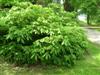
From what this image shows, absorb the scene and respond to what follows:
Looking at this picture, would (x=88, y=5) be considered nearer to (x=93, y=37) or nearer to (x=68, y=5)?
(x=68, y=5)

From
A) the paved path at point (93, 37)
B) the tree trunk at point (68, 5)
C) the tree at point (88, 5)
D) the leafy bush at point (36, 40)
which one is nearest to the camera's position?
the leafy bush at point (36, 40)

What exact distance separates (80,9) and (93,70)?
18.1m

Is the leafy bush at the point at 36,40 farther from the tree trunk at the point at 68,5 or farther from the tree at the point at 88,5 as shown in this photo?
the tree at the point at 88,5

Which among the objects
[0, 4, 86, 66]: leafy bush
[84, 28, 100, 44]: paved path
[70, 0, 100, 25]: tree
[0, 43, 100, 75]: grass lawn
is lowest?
[0, 43, 100, 75]: grass lawn

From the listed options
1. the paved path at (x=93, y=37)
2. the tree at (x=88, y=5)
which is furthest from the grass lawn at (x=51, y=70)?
the tree at (x=88, y=5)

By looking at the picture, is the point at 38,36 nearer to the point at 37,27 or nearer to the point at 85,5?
the point at 37,27

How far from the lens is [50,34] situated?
697cm

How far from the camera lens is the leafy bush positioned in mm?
6711

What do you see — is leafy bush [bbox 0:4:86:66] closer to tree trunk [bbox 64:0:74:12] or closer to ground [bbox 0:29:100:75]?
ground [bbox 0:29:100:75]

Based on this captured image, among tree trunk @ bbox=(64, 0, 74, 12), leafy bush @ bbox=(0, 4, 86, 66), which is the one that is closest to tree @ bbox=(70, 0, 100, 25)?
tree trunk @ bbox=(64, 0, 74, 12)

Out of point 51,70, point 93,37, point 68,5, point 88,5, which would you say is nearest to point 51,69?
point 51,70

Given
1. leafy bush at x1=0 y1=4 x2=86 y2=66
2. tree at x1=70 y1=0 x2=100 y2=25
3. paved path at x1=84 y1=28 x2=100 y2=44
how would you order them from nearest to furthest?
leafy bush at x1=0 y1=4 x2=86 y2=66 → paved path at x1=84 y1=28 x2=100 y2=44 → tree at x1=70 y1=0 x2=100 y2=25

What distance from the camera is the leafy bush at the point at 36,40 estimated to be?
22.0 ft

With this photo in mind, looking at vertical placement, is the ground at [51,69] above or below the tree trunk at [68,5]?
below
